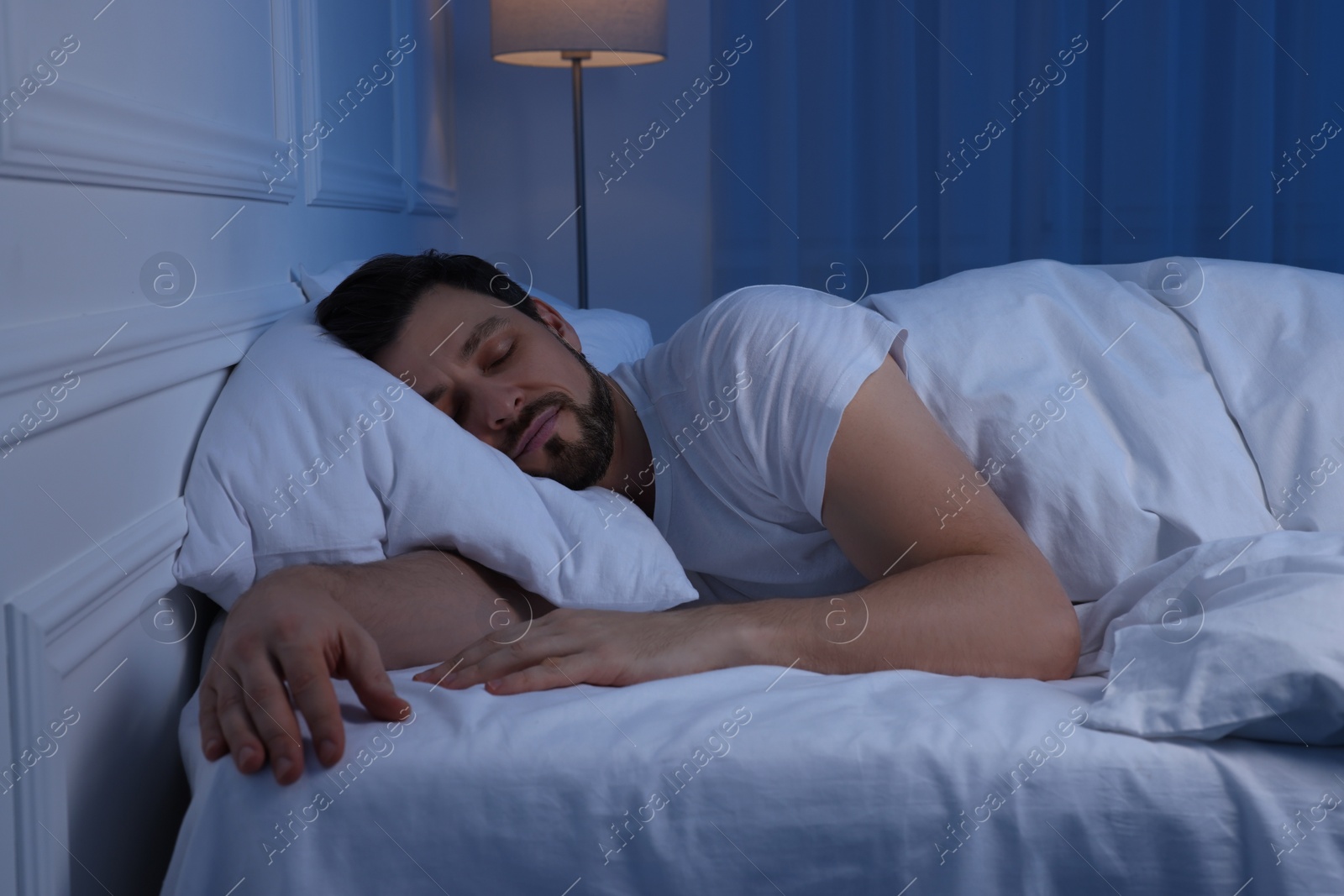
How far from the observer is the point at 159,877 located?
35.1 inches

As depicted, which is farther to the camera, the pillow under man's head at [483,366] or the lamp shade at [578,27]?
the lamp shade at [578,27]

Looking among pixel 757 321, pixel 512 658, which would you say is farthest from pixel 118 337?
pixel 757 321

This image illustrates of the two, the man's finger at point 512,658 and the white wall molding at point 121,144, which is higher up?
the white wall molding at point 121,144

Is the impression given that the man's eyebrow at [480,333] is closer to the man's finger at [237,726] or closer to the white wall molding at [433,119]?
the man's finger at [237,726]

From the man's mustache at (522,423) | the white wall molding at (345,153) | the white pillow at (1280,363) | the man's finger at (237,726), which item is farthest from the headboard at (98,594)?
the white pillow at (1280,363)

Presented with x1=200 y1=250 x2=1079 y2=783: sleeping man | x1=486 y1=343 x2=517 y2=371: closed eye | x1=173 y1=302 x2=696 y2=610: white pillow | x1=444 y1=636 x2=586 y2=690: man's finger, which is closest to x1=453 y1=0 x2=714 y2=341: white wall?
x1=200 y1=250 x2=1079 y2=783: sleeping man

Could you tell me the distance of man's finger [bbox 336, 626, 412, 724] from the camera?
2.39 feet

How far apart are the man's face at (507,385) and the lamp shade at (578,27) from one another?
1327 millimetres

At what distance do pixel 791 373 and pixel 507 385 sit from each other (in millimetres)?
329

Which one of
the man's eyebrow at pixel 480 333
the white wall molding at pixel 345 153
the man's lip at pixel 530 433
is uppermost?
the white wall molding at pixel 345 153

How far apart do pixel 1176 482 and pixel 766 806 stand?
602 millimetres

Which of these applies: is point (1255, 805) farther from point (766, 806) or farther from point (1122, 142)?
point (1122, 142)

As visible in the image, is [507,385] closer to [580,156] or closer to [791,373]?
[791,373]

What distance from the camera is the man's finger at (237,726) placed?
686mm
